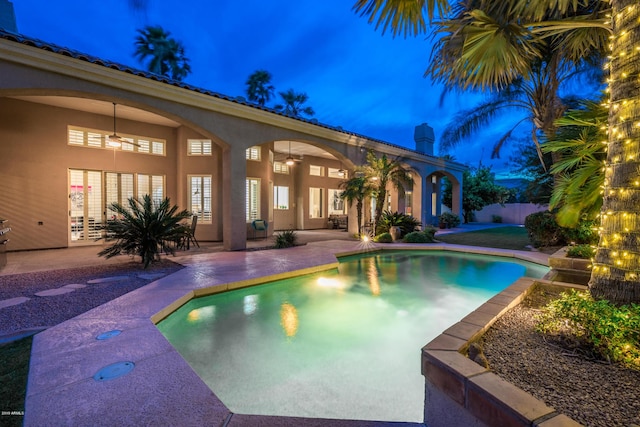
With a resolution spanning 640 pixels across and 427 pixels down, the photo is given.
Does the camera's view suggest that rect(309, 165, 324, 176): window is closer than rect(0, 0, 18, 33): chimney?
Answer: No

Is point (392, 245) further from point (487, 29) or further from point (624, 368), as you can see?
point (624, 368)

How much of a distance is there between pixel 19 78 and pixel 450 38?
7.54m

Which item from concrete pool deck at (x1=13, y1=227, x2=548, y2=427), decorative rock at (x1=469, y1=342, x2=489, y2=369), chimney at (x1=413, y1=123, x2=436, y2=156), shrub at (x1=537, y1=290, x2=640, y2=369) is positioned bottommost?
concrete pool deck at (x1=13, y1=227, x2=548, y2=427)

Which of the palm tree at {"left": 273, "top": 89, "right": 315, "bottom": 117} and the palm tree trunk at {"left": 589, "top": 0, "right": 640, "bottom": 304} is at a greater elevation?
the palm tree at {"left": 273, "top": 89, "right": 315, "bottom": 117}

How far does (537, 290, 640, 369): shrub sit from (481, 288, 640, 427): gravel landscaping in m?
0.09

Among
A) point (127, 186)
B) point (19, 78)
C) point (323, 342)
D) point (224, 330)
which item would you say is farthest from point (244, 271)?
point (127, 186)

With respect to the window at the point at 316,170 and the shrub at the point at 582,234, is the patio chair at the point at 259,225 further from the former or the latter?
the shrub at the point at 582,234

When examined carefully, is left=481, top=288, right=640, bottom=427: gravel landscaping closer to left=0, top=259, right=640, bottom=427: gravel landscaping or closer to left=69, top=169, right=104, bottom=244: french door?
left=0, top=259, right=640, bottom=427: gravel landscaping

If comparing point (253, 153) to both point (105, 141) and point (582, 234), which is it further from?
point (582, 234)

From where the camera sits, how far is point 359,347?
3828mm

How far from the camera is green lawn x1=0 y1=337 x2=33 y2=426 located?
6.64ft

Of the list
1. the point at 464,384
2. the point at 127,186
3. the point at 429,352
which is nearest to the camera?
the point at 464,384

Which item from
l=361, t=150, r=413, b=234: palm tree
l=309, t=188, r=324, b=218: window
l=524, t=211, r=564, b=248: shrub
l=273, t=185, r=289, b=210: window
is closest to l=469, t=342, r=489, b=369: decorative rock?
l=524, t=211, r=564, b=248: shrub

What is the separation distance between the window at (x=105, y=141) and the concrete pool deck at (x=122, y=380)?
746 centimetres
